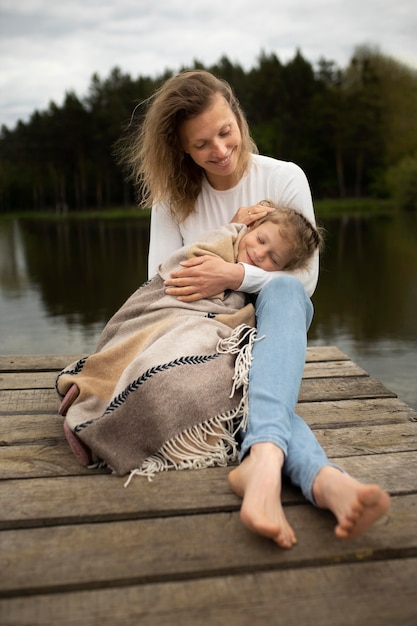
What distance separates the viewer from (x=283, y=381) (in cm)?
163

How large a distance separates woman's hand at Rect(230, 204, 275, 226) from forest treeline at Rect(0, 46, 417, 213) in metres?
24.1

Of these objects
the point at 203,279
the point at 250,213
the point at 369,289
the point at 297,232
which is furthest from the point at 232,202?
the point at 369,289

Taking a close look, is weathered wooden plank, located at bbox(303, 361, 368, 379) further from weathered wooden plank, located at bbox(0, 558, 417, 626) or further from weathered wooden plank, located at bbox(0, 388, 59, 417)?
weathered wooden plank, located at bbox(0, 558, 417, 626)

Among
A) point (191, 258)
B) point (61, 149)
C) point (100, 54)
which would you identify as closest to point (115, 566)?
point (191, 258)

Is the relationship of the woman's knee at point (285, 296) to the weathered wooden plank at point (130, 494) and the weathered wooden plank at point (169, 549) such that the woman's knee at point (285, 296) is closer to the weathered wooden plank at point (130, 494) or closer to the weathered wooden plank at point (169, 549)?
the weathered wooden plank at point (130, 494)

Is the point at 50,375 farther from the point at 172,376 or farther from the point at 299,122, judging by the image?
the point at 299,122

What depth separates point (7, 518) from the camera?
4.56ft

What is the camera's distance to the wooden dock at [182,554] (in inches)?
43.4

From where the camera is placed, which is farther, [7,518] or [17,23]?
[17,23]

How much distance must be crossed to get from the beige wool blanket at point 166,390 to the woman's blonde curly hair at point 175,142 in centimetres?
67

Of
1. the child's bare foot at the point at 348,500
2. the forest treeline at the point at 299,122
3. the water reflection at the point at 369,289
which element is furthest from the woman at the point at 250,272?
the forest treeline at the point at 299,122

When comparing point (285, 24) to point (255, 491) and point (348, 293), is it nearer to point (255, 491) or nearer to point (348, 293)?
point (348, 293)

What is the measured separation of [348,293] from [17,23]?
18833mm

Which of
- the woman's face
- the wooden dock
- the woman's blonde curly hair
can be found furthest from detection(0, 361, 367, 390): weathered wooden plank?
the woman's face
